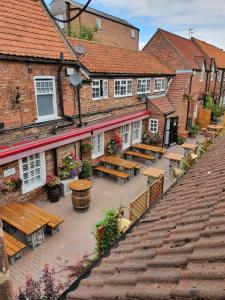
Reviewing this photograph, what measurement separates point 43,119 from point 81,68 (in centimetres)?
349

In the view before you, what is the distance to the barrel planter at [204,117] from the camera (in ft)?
86.3

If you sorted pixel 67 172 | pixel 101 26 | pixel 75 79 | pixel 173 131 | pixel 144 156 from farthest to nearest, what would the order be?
pixel 101 26
pixel 173 131
pixel 144 156
pixel 67 172
pixel 75 79

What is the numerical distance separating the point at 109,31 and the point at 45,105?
33.0m

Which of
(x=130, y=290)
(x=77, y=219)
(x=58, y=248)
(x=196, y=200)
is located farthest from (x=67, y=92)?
(x=130, y=290)

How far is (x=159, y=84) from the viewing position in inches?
806

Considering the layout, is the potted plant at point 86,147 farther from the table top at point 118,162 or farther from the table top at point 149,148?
the table top at point 149,148

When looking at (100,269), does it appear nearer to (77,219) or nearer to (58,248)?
(58,248)

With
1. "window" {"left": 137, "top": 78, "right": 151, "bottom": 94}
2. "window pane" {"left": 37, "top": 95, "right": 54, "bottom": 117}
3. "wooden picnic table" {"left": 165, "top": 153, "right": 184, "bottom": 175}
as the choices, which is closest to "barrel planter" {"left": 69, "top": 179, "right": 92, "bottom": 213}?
A: "window pane" {"left": 37, "top": 95, "right": 54, "bottom": 117}

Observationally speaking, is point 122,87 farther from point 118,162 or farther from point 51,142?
point 51,142

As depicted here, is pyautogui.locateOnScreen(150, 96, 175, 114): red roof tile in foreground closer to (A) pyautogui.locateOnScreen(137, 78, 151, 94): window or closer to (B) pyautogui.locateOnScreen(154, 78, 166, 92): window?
(B) pyautogui.locateOnScreen(154, 78, 166, 92): window

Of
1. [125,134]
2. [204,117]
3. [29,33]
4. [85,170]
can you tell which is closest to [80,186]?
[85,170]

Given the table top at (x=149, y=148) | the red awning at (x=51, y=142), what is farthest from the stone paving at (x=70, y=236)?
the table top at (x=149, y=148)

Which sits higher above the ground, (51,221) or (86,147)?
(86,147)

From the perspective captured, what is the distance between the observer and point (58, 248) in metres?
8.34
